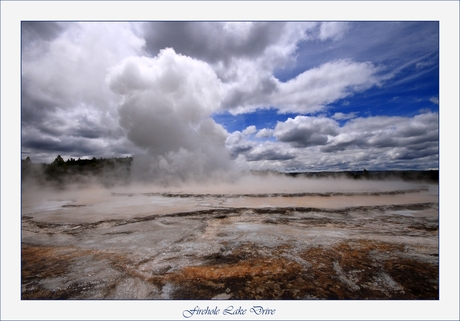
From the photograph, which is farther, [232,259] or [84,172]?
[84,172]

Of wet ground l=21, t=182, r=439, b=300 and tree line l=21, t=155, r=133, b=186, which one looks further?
tree line l=21, t=155, r=133, b=186

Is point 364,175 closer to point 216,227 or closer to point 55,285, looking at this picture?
point 216,227

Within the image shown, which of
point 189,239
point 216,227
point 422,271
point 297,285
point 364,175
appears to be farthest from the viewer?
point 364,175

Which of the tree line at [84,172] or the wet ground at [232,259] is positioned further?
the tree line at [84,172]

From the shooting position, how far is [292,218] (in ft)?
22.2

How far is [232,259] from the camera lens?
11.8ft

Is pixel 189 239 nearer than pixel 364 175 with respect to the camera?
Yes

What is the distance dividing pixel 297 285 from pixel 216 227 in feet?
10.5

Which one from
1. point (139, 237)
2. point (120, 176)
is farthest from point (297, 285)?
point (120, 176)

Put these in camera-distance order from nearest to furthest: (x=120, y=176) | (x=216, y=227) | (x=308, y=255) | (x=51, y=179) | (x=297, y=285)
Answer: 1. (x=297, y=285)
2. (x=308, y=255)
3. (x=216, y=227)
4. (x=51, y=179)
5. (x=120, y=176)

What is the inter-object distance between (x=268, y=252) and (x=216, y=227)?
2.17 meters

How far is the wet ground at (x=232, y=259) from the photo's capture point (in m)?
2.79

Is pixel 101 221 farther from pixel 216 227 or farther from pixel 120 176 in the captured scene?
pixel 120 176

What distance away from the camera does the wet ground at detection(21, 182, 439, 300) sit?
9.14 feet
